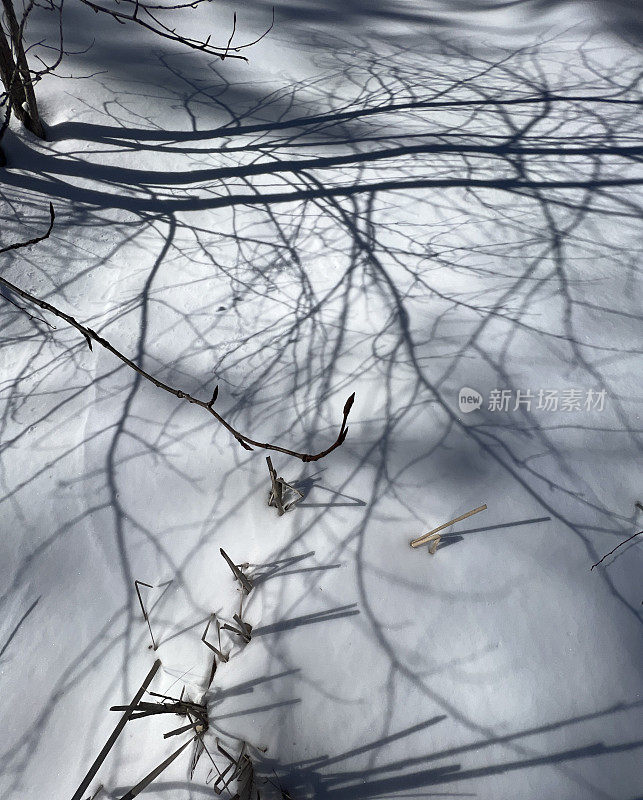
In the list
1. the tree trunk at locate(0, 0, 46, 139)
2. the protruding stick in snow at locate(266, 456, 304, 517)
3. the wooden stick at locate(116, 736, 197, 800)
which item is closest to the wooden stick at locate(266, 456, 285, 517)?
the protruding stick in snow at locate(266, 456, 304, 517)

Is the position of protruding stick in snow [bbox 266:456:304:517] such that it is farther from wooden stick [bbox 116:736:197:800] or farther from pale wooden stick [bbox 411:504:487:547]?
wooden stick [bbox 116:736:197:800]

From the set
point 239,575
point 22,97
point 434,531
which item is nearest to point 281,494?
point 239,575

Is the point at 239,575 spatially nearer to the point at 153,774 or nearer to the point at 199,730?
the point at 199,730

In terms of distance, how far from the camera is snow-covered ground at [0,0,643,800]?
151 cm

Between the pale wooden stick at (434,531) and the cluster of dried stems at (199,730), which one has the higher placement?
the pale wooden stick at (434,531)

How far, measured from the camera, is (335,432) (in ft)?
6.82

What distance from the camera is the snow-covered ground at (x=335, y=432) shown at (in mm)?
1514

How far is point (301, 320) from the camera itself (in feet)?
7.92

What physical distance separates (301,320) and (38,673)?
4.72 ft

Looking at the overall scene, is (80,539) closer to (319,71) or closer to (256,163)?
(256,163)

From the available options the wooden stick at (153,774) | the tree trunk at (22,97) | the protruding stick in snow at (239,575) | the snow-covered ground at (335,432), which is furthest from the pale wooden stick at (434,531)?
the tree trunk at (22,97)

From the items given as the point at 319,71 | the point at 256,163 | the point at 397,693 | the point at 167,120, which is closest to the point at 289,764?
the point at 397,693

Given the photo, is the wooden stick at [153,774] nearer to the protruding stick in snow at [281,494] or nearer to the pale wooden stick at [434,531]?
the protruding stick in snow at [281,494]

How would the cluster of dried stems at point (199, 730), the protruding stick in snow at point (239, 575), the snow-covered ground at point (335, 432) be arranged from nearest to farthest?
the cluster of dried stems at point (199, 730) < the snow-covered ground at point (335, 432) < the protruding stick in snow at point (239, 575)
